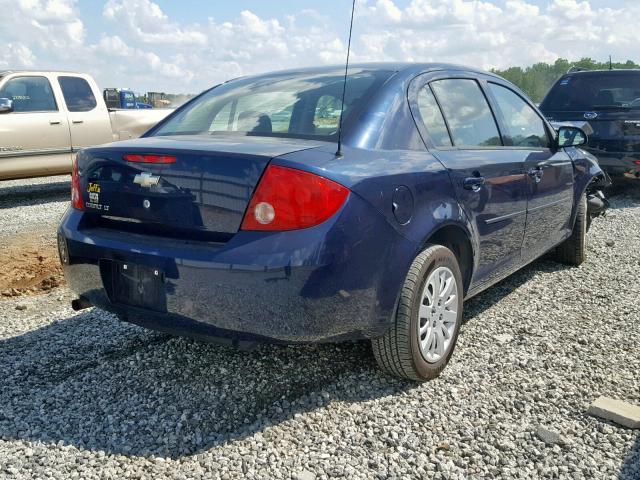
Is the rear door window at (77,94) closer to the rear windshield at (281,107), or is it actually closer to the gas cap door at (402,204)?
the rear windshield at (281,107)

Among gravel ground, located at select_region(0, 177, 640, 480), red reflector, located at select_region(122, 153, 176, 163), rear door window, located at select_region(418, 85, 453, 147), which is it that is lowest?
gravel ground, located at select_region(0, 177, 640, 480)

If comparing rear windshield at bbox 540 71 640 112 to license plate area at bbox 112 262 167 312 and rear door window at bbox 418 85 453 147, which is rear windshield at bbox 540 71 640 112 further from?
license plate area at bbox 112 262 167 312

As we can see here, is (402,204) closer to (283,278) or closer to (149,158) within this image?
(283,278)

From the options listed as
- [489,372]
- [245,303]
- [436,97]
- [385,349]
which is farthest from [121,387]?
[436,97]

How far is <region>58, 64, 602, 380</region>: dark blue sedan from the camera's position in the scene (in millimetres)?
2518

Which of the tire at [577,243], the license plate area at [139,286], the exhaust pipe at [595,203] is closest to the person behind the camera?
the license plate area at [139,286]

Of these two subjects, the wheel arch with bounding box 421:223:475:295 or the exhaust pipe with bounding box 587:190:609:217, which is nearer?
the wheel arch with bounding box 421:223:475:295

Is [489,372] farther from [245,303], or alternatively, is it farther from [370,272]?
[245,303]

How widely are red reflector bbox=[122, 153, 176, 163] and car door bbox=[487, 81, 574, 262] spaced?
2312 mm

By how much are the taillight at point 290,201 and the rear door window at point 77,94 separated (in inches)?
329

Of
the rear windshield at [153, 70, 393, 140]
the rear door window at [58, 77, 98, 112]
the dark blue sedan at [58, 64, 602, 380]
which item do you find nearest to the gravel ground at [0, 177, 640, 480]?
the dark blue sedan at [58, 64, 602, 380]

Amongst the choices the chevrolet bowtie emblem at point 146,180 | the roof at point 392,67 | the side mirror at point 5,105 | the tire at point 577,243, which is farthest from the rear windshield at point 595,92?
the side mirror at point 5,105

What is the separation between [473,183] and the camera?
3.36 m

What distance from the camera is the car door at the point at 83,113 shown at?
9750 mm
